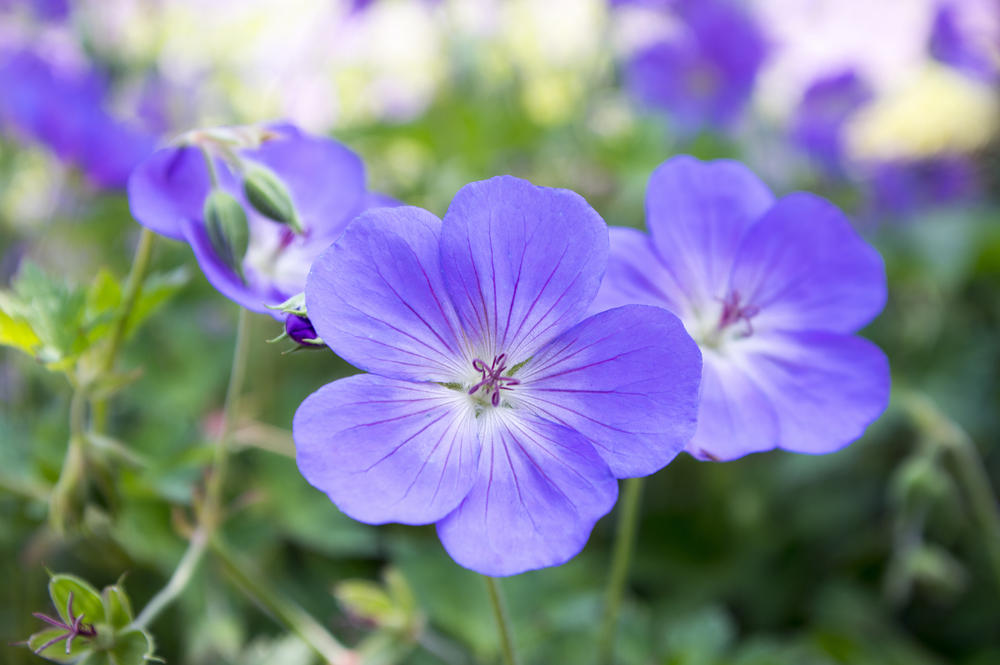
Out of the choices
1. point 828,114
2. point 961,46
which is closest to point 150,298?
point 828,114

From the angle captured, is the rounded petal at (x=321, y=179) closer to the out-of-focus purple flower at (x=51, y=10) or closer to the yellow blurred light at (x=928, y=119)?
the out-of-focus purple flower at (x=51, y=10)

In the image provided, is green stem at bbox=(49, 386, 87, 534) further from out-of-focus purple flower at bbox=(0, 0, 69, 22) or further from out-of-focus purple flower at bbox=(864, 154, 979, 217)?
out-of-focus purple flower at bbox=(864, 154, 979, 217)

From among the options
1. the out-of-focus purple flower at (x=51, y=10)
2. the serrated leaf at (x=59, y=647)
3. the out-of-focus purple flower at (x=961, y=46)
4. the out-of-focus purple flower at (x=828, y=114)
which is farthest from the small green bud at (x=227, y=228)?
the out-of-focus purple flower at (x=961, y=46)

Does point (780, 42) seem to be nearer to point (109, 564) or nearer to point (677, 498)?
point (677, 498)

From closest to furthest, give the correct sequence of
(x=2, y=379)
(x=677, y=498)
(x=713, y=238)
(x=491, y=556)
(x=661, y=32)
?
(x=491, y=556) < (x=713, y=238) < (x=2, y=379) < (x=677, y=498) < (x=661, y=32)

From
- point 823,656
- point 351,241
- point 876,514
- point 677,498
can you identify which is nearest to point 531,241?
point 351,241

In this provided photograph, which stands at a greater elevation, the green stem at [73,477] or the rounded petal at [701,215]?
the rounded petal at [701,215]
